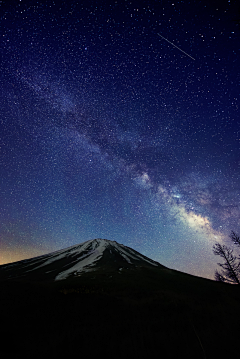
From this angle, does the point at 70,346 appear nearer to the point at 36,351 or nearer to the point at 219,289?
the point at 36,351

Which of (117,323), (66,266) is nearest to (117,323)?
(117,323)

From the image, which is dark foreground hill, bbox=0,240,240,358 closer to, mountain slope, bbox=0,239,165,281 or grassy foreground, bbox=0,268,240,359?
grassy foreground, bbox=0,268,240,359

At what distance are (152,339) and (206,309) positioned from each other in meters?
9.30

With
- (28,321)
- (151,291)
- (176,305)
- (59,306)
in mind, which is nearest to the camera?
(28,321)

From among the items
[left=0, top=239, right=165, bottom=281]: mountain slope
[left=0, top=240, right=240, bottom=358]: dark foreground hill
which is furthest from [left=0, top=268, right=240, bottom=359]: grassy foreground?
[left=0, top=239, right=165, bottom=281]: mountain slope

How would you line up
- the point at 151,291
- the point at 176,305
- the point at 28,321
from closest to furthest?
the point at 28,321 < the point at 176,305 < the point at 151,291

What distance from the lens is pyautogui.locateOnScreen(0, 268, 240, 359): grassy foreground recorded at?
10891 mm

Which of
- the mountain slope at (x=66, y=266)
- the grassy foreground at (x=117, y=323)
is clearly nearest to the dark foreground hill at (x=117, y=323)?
the grassy foreground at (x=117, y=323)

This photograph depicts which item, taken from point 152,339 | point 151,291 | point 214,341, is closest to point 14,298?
point 152,339

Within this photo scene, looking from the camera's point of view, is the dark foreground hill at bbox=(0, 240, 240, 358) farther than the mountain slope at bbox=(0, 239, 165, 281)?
No

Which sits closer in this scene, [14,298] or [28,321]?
[28,321]

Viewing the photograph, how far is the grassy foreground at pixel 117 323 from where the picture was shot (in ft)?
35.7

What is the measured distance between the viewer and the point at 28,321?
1357 centimetres

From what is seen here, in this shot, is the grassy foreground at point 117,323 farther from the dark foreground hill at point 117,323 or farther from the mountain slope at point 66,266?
the mountain slope at point 66,266
